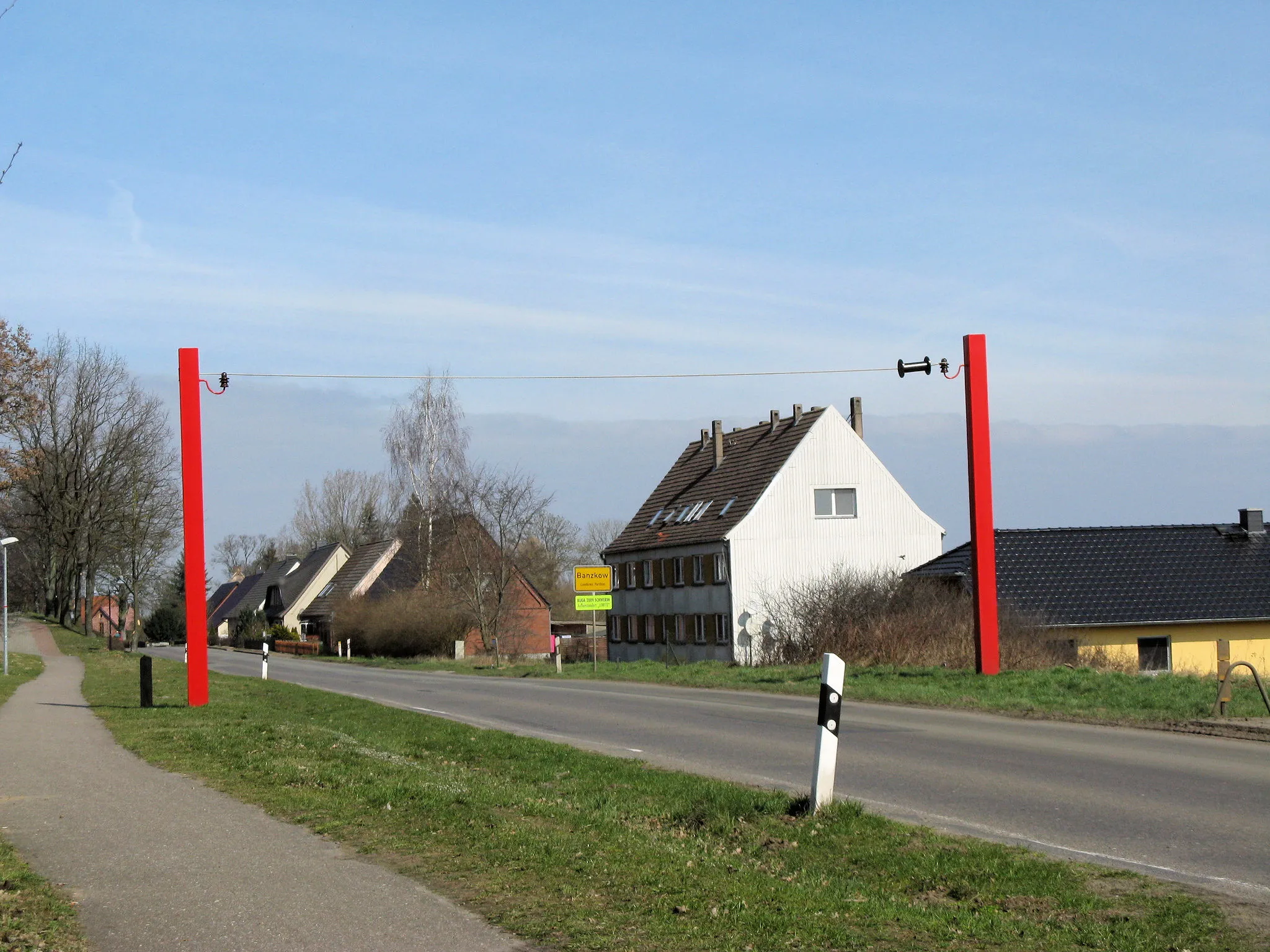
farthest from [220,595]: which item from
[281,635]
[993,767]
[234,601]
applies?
[993,767]

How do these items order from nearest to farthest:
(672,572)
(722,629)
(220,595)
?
(722,629), (672,572), (220,595)

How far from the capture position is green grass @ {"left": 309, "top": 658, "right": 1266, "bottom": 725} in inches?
710

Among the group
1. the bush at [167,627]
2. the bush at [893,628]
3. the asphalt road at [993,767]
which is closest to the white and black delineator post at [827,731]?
the asphalt road at [993,767]

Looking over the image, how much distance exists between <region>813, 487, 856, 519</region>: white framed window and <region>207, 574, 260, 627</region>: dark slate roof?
2992 inches

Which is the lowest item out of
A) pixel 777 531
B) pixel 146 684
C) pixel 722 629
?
pixel 722 629

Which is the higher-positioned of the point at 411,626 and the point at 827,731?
the point at 827,731

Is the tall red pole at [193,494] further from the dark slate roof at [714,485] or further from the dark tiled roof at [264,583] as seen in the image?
the dark tiled roof at [264,583]

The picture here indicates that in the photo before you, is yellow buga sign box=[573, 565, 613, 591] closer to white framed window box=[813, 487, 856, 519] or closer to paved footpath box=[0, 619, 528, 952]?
white framed window box=[813, 487, 856, 519]

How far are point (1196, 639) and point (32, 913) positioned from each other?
40.1m

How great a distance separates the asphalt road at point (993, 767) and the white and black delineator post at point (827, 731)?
1226 mm

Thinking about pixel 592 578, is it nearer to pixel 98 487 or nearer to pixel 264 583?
pixel 98 487

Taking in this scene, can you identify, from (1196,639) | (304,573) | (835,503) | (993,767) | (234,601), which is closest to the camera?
(993,767)

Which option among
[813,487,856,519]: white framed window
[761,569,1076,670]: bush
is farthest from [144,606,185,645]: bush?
[761,569,1076,670]: bush

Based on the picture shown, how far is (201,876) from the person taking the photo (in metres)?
7.13
